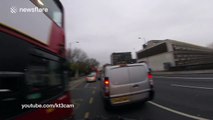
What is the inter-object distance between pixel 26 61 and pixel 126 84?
5.42m

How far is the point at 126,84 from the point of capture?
24.7ft

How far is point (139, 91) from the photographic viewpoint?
7.66 meters

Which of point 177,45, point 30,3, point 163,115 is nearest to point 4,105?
point 30,3

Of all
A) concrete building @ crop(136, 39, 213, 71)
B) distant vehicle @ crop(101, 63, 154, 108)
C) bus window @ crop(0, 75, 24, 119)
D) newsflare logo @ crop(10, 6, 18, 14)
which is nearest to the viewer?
bus window @ crop(0, 75, 24, 119)

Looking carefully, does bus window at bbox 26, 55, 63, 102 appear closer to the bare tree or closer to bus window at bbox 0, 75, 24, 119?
bus window at bbox 0, 75, 24, 119

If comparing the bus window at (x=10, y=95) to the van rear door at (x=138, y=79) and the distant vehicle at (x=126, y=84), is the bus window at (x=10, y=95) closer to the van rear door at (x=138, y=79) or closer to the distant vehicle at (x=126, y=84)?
the distant vehicle at (x=126, y=84)

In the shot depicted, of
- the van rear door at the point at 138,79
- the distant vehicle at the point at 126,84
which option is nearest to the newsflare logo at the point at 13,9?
the distant vehicle at the point at 126,84

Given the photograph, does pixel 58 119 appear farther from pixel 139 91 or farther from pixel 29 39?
pixel 139 91

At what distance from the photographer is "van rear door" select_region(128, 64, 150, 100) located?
24.9ft

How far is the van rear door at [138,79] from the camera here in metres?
7.59

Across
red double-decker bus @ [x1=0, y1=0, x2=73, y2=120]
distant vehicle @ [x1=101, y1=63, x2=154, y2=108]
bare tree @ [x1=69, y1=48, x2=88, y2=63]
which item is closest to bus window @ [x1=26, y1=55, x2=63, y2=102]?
red double-decker bus @ [x1=0, y1=0, x2=73, y2=120]

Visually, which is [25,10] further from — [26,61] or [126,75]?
[126,75]

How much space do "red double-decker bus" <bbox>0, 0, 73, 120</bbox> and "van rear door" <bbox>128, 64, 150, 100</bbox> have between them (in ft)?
13.6

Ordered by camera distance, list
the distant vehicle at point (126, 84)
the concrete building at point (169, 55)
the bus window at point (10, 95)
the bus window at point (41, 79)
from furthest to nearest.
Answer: the concrete building at point (169, 55)
the distant vehicle at point (126, 84)
the bus window at point (41, 79)
the bus window at point (10, 95)
